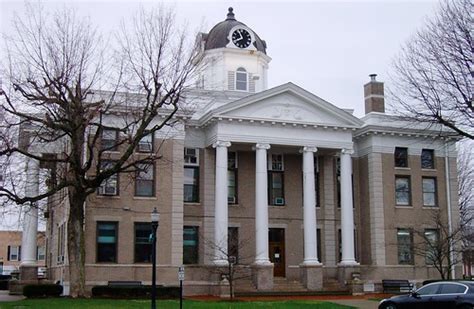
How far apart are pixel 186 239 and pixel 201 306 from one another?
13.6 m

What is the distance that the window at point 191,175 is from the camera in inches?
1598

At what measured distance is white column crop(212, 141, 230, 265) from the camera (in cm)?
3819

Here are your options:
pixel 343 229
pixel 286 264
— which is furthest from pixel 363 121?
pixel 286 264

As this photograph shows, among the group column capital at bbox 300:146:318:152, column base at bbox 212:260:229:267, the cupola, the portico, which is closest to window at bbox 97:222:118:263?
column base at bbox 212:260:229:267

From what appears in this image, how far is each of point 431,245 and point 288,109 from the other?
12.0 meters

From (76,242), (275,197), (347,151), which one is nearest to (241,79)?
(275,197)

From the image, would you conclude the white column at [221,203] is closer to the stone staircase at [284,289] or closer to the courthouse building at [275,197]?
the courthouse building at [275,197]

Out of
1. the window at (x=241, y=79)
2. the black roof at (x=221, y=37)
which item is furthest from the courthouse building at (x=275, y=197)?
the black roof at (x=221, y=37)

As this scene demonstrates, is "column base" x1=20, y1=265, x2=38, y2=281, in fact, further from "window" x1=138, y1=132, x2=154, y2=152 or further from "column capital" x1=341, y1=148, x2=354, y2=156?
"column capital" x1=341, y1=148, x2=354, y2=156

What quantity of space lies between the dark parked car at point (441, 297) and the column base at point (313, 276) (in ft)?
46.1

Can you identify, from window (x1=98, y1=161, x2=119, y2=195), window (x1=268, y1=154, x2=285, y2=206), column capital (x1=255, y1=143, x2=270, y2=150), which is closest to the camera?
window (x1=98, y1=161, x2=119, y2=195)

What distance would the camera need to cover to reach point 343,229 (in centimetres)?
4103

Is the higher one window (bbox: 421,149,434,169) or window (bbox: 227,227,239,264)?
window (bbox: 421,149,434,169)

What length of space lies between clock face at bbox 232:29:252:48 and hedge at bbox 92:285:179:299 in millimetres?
22350
